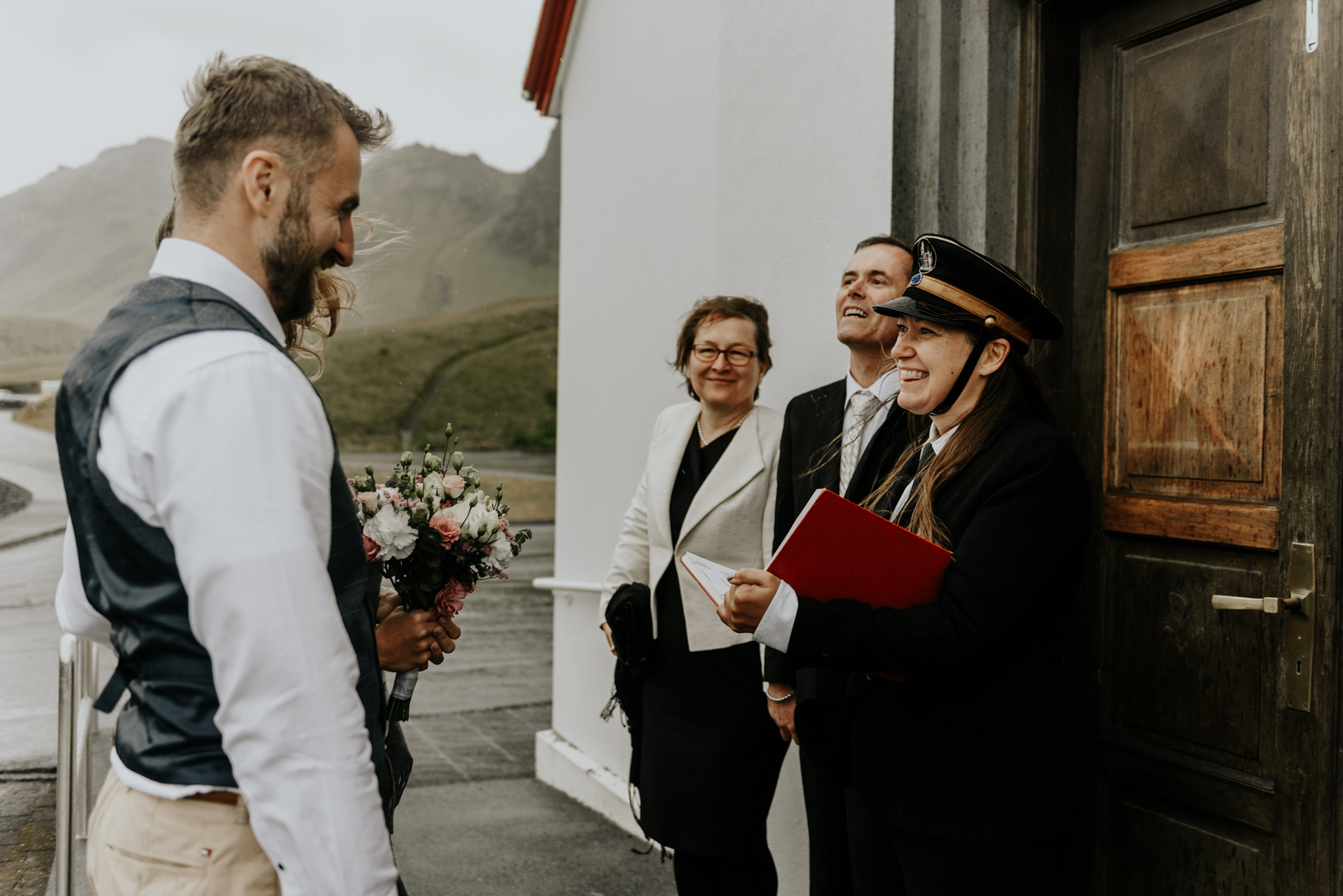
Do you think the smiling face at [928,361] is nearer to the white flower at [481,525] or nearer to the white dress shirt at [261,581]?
the white flower at [481,525]

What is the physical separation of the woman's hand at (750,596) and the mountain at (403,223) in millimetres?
45309

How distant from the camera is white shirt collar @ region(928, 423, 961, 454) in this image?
6.24 ft

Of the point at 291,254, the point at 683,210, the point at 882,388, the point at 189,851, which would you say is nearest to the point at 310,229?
the point at 291,254

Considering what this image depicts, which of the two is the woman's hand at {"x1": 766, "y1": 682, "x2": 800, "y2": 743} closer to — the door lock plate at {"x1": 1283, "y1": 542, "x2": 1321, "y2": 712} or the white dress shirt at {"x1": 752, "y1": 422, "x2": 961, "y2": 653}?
the white dress shirt at {"x1": 752, "y1": 422, "x2": 961, "y2": 653}

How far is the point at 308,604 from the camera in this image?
1033 mm

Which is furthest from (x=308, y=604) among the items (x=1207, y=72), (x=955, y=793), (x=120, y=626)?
(x=1207, y=72)

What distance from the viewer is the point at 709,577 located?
6.19 ft

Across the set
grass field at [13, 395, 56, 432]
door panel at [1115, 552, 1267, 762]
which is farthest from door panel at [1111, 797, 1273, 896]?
grass field at [13, 395, 56, 432]

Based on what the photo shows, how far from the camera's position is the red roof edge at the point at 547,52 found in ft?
17.6

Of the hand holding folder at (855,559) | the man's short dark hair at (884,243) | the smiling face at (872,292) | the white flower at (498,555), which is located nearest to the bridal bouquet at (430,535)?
the white flower at (498,555)

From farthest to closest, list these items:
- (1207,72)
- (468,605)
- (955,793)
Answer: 1. (468,605)
2. (1207,72)
3. (955,793)

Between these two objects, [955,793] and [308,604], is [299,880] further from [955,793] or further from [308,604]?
[955,793]

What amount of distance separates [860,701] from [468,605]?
41.8 feet

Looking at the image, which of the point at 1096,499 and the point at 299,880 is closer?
the point at 299,880
